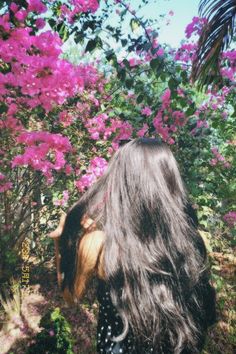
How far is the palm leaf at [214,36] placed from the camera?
9.03 feet

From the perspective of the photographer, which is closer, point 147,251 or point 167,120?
point 147,251

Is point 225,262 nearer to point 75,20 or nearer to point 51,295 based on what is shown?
point 51,295

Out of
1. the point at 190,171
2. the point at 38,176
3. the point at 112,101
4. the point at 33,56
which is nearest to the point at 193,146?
the point at 190,171

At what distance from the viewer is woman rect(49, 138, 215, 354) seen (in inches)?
54.3

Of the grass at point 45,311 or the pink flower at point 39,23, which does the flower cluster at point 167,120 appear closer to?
the grass at point 45,311

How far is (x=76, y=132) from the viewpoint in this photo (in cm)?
385

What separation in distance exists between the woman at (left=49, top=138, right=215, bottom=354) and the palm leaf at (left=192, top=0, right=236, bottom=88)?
5.41ft

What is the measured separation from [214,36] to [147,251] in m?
2.16

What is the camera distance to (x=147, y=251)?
1396mm

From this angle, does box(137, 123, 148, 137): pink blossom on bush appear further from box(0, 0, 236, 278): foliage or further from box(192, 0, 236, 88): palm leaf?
box(192, 0, 236, 88): palm leaf

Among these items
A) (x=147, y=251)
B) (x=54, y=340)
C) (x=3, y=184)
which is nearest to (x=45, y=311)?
(x=54, y=340)

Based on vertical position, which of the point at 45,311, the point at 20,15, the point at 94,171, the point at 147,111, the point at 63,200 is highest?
the point at 20,15

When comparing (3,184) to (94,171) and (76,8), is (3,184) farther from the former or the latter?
(76,8)

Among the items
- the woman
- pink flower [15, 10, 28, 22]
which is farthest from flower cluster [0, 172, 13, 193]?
the woman
